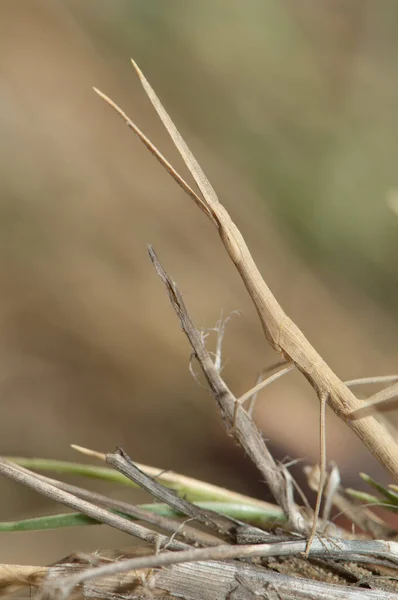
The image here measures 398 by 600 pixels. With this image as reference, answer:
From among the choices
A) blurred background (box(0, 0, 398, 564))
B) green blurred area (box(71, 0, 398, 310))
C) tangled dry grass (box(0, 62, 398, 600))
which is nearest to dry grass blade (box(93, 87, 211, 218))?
tangled dry grass (box(0, 62, 398, 600))

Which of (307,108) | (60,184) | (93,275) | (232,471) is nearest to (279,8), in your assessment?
(307,108)

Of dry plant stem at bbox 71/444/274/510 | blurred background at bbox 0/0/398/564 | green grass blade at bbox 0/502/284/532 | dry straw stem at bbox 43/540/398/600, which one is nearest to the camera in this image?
dry straw stem at bbox 43/540/398/600

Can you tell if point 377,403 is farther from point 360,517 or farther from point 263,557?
point 263,557

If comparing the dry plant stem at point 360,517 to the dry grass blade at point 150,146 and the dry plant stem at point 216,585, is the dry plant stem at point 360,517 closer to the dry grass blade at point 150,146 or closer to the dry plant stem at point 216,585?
the dry plant stem at point 216,585

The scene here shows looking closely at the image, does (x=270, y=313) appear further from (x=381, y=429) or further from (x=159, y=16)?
(x=159, y=16)

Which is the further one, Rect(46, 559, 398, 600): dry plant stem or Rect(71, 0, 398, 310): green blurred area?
Rect(71, 0, 398, 310): green blurred area

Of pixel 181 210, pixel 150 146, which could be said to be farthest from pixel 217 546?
pixel 181 210

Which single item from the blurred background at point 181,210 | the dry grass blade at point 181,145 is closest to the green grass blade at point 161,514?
the dry grass blade at point 181,145

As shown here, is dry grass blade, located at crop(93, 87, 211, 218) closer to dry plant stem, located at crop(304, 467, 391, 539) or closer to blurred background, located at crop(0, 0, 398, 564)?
dry plant stem, located at crop(304, 467, 391, 539)
